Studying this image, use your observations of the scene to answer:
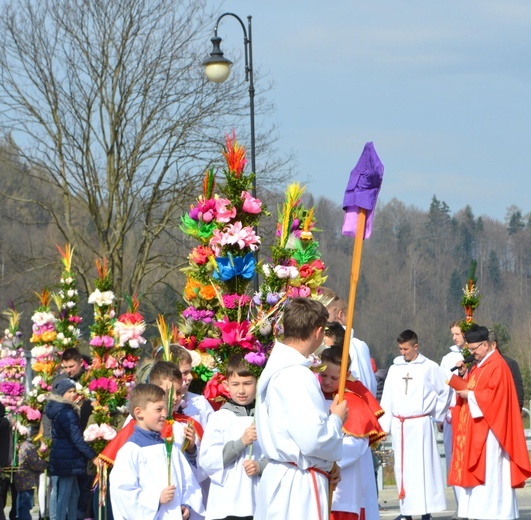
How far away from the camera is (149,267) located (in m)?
26.0

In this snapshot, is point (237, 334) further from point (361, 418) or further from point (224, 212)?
point (361, 418)

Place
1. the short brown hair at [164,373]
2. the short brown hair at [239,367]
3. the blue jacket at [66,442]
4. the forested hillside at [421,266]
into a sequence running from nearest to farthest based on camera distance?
1. the short brown hair at [239,367]
2. the short brown hair at [164,373]
3. the blue jacket at [66,442]
4. the forested hillside at [421,266]

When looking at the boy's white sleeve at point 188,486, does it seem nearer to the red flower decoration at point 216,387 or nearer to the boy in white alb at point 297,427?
the red flower decoration at point 216,387

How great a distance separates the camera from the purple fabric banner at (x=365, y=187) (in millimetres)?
6730

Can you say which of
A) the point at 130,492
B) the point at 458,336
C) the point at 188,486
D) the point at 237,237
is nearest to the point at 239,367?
the point at 188,486

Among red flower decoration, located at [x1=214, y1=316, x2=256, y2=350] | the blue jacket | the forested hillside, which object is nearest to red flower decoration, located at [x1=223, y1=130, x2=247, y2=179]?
red flower decoration, located at [x1=214, y1=316, x2=256, y2=350]

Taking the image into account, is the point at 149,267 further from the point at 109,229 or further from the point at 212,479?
the point at 212,479

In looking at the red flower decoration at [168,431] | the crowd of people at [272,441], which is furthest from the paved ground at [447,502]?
the red flower decoration at [168,431]

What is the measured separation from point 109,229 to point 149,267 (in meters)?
1.21

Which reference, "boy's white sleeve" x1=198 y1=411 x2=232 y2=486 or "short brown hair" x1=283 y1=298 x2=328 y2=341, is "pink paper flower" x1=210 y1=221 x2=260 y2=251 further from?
"short brown hair" x1=283 y1=298 x2=328 y2=341

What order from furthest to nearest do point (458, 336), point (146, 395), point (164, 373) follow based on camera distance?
point (458, 336) → point (164, 373) → point (146, 395)

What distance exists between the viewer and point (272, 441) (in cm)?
648

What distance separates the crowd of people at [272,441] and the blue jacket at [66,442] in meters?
0.01

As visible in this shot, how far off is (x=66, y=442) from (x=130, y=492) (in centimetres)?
418
